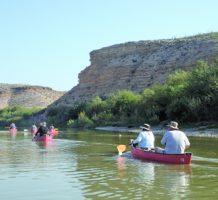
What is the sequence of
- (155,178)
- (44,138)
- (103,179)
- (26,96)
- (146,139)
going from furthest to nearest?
(26,96)
(44,138)
(146,139)
(155,178)
(103,179)

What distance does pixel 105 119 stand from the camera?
219 feet

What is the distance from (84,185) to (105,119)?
5326cm

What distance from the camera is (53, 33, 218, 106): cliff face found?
3004 inches

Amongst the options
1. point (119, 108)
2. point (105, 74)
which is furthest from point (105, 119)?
point (105, 74)

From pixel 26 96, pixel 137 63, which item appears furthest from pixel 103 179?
pixel 26 96

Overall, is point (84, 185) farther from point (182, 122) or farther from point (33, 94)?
point (33, 94)

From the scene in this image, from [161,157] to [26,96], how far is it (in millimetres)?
135487

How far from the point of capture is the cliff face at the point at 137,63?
7631 cm

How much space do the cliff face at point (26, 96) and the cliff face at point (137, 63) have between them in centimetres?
4741

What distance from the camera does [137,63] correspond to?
289 feet

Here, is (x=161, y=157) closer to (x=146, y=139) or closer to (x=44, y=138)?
(x=146, y=139)

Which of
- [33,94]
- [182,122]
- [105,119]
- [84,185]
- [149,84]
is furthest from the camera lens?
[33,94]

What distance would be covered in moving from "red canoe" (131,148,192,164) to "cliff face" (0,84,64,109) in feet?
424

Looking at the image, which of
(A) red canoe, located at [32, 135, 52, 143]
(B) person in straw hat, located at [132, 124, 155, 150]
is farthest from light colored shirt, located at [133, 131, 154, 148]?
(A) red canoe, located at [32, 135, 52, 143]
